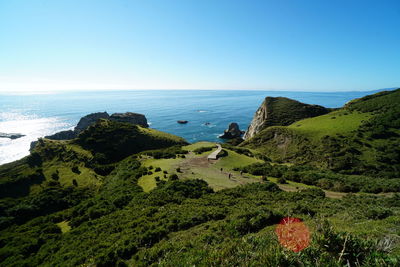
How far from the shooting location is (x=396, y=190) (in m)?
24.7

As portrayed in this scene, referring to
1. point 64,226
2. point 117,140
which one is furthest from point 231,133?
point 64,226

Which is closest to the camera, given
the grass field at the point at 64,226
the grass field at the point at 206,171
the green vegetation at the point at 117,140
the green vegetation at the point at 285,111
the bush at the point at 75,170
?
the grass field at the point at 64,226

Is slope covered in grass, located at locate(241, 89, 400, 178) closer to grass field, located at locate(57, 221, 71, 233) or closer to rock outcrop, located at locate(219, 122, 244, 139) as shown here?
rock outcrop, located at locate(219, 122, 244, 139)

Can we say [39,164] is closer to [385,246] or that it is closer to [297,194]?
[297,194]

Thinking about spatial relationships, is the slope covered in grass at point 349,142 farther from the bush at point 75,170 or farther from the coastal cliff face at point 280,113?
the bush at point 75,170

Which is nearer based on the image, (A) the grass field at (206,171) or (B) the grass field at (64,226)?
(B) the grass field at (64,226)

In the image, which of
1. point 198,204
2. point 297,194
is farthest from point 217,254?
point 297,194

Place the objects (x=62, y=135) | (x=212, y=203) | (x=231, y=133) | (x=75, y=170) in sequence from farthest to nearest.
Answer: (x=62, y=135) → (x=231, y=133) → (x=75, y=170) → (x=212, y=203)

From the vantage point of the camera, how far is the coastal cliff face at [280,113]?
99750mm

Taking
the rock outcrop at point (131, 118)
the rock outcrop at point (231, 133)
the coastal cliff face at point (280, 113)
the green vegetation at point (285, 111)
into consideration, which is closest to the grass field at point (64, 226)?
the coastal cliff face at point (280, 113)

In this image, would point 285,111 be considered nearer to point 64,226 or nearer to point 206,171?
point 206,171

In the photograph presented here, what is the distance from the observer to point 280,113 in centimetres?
10575

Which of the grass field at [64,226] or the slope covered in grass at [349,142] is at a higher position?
the slope covered in grass at [349,142]

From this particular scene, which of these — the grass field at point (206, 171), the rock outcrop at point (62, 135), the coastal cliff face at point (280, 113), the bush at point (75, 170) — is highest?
the coastal cliff face at point (280, 113)
